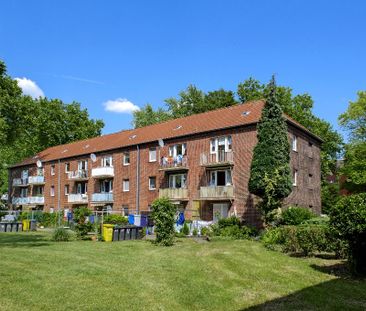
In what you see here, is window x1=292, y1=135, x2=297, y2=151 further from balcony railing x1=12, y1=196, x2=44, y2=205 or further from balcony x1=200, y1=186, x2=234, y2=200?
balcony railing x1=12, y1=196, x2=44, y2=205

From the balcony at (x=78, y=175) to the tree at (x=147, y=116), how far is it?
2234 cm

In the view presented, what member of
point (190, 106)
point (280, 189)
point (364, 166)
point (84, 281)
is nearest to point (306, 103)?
point (364, 166)

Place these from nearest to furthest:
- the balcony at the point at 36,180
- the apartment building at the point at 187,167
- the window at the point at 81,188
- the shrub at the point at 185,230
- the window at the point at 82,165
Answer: the shrub at the point at 185,230 → the apartment building at the point at 187,167 → the window at the point at 82,165 → the window at the point at 81,188 → the balcony at the point at 36,180

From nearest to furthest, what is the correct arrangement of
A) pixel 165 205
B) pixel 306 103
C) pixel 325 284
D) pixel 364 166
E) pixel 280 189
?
pixel 325 284 < pixel 165 205 < pixel 280 189 < pixel 364 166 < pixel 306 103

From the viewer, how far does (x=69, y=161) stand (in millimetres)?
49844

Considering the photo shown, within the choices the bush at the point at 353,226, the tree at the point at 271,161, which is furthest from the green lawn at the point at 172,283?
the tree at the point at 271,161

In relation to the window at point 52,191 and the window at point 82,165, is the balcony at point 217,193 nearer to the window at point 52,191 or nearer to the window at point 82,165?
the window at point 82,165

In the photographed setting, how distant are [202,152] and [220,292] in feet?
80.3

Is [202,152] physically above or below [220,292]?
above

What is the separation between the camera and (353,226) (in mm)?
12008

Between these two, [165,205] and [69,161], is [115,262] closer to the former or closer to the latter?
[165,205]

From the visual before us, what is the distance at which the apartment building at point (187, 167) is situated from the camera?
31.8 m

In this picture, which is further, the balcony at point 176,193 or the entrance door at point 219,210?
Result: the balcony at point 176,193

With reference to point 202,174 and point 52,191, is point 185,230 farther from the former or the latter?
point 52,191
